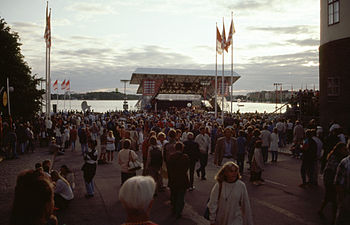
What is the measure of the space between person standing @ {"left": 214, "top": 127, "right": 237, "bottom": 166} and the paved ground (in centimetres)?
87

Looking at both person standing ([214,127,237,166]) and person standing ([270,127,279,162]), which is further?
person standing ([270,127,279,162])

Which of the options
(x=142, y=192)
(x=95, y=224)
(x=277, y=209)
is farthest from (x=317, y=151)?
(x=142, y=192)

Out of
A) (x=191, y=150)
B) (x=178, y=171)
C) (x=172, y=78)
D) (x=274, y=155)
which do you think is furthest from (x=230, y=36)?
(x=172, y=78)

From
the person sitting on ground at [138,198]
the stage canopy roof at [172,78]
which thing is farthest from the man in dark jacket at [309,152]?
the stage canopy roof at [172,78]

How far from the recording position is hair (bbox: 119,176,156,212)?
8.94 feet

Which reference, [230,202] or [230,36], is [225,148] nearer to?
[230,202]

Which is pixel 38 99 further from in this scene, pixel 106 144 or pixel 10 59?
pixel 106 144

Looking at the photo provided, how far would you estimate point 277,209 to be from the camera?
26.1 ft

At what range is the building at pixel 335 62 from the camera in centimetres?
1956

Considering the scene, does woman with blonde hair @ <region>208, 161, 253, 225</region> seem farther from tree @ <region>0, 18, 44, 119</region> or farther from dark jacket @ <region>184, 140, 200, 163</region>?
tree @ <region>0, 18, 44, 119</region>

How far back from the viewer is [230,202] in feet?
14.2

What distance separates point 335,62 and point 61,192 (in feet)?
60.7

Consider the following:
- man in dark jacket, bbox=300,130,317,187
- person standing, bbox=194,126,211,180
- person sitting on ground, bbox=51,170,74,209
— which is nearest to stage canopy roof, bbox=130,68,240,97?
person standing, bbox=194,126,211,180

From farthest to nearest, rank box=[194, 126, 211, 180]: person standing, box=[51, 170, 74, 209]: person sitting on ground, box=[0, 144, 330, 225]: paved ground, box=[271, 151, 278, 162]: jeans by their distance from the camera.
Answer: box=[271, 151, 278, 162]: jeans < box=[194, 126, 211, 180]: person standing < box=[51, 170, 74, 209]: person sitting on ground < box=[0, 144, 330, 225]: paved ground
